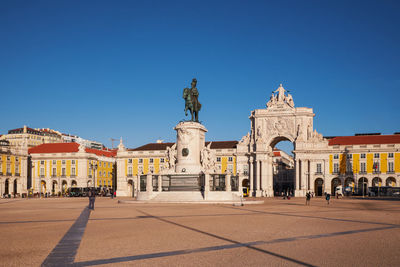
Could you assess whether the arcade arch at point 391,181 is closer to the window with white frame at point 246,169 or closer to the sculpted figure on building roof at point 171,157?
the window with white frame at point 246,169

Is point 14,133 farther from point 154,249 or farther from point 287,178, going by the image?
point 154,249

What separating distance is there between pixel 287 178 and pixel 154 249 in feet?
407

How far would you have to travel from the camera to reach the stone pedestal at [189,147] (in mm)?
39406

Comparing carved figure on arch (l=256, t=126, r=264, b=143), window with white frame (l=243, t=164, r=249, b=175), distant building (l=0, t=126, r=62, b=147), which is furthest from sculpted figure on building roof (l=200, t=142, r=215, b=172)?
distant building (l=0, t=126, r=62, b=147)

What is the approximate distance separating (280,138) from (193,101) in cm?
5328

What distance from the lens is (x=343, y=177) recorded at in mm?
87375

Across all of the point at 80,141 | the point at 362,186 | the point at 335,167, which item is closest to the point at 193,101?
the point at 335,167

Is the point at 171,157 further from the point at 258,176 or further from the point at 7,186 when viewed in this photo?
the point at 7,186

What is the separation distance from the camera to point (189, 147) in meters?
39.4

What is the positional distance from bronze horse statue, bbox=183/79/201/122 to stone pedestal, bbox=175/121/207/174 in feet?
4.98

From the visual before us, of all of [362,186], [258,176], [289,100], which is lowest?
[362,186]

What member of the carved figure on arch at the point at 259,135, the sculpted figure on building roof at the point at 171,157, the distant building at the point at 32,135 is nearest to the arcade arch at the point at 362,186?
the carved figure on arch at the point at 259,135

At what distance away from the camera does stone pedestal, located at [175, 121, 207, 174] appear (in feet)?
129

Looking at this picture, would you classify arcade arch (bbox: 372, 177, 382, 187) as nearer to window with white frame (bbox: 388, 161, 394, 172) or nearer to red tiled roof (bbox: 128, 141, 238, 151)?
window with white frame (bbox: 388, 161, 394, 172)
